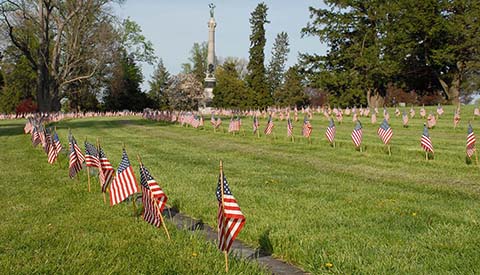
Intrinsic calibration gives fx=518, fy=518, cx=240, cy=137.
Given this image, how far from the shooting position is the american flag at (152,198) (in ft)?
21.1

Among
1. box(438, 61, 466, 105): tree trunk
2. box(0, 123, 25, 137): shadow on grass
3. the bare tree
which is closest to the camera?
box(0, 123, 25, 137): shadow on grass

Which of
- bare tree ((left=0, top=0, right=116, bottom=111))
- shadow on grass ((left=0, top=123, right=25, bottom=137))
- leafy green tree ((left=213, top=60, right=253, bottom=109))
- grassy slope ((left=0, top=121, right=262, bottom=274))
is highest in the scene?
bare tree ((left=0, top=0, right=116, bottom=111))

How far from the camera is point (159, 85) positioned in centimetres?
9550

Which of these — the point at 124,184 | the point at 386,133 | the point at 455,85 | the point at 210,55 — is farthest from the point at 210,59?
the point at 124,184

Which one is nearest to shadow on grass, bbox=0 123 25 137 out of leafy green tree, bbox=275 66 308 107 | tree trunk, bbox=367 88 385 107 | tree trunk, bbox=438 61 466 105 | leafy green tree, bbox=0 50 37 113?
tree trunk, bbox=367 88 385 107

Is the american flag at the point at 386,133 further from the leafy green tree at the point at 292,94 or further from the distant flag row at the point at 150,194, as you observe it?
the leafy green tree at the point at 292,94

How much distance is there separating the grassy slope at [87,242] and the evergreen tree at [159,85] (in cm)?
8095

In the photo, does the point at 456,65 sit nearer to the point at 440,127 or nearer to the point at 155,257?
the point at 440,127

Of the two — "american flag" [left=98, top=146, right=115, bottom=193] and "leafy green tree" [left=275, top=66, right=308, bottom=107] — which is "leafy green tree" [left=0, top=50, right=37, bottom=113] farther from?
"american flag" [left=98, top=146, right=115, bottom=193]

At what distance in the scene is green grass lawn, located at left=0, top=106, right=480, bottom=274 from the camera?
212 inches

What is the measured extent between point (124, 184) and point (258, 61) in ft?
237

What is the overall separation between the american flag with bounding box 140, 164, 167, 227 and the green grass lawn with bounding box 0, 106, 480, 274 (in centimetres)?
14

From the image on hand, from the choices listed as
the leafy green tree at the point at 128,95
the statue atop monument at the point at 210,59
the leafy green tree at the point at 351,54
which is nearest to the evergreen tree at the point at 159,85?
the leafy green tree at the point at 128,95

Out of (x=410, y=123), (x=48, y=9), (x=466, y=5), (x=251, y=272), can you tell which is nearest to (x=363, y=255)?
(x=251, y=272)
